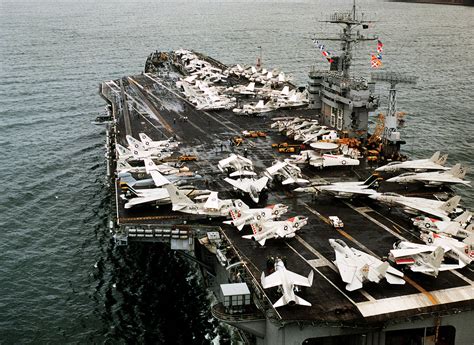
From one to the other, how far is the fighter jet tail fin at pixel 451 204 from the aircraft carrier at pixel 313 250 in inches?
113

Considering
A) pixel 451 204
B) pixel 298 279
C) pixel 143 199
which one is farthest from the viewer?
pixel 143 199

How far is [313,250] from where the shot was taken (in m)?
32.1

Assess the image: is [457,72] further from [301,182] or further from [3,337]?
[3,337]

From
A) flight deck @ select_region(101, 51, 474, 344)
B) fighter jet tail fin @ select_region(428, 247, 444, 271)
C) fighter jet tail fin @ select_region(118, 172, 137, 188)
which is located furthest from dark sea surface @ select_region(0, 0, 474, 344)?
fighter jet tail fin @ select_region(428, 247, 444, 271)

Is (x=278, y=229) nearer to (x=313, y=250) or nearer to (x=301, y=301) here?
(x=313, y=250)

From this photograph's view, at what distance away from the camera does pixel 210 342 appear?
1266 inches

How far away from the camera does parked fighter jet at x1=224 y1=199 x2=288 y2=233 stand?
33.8 m

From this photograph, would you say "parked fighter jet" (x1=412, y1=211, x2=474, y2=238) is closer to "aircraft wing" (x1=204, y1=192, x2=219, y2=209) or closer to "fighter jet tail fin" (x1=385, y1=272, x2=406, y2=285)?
"fighter jet tail fin" (x1=385, y1=272, x2=406, y2=285)

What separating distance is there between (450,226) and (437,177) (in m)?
8.57

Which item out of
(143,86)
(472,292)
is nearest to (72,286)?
(472,292)

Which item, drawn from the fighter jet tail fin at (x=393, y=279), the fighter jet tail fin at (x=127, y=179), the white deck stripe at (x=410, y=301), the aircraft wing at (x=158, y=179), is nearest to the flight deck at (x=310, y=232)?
the white deck stripe at (x=410, y=301)

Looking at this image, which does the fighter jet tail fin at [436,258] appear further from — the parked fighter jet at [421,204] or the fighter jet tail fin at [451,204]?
the fighter jet tail fin at [451,204]

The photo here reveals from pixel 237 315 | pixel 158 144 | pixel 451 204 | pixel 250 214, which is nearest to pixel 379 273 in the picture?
pixel 237 315

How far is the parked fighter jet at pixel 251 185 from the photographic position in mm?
38594
